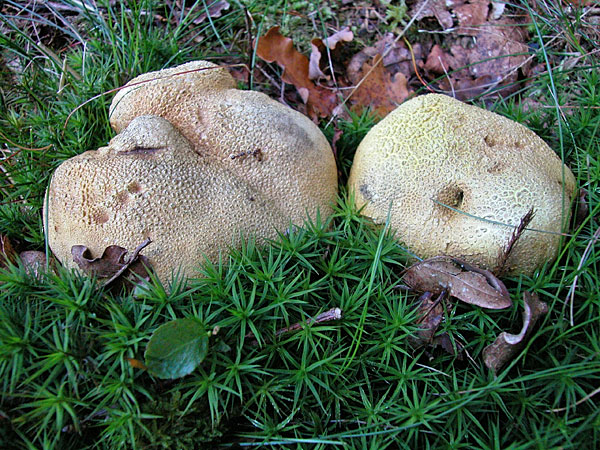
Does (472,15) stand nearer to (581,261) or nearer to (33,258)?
(581,261)

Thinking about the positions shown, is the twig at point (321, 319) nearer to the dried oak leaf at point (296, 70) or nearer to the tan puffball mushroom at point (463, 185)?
the tan puffball mushroom at point (463, 185)

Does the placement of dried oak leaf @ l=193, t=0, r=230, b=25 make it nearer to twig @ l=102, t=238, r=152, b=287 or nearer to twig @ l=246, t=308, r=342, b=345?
twig @ l=102, t=238, r=152, b=287

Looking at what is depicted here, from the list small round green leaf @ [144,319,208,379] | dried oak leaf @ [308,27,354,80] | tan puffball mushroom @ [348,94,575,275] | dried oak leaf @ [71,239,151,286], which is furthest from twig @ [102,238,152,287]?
dried oak leaf @ [308,27,354,80]

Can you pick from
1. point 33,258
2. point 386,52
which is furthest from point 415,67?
point 33,258

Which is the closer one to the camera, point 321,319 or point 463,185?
point 321,319

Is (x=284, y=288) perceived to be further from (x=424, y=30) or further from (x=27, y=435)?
(x=424, y=30)
